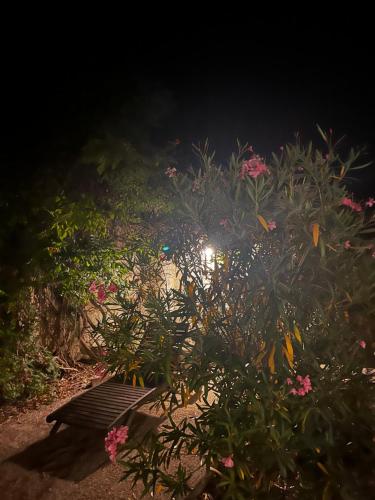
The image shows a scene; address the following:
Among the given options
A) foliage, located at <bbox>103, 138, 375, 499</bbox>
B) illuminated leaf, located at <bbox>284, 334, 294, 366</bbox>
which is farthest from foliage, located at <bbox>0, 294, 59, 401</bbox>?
illuminated leaf, located at <bbox>284, 334, 294, 366</bbox>

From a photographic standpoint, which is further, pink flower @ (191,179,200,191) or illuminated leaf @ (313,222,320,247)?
pink flower @ (191,179,200,191)

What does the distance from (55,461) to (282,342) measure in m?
3.28

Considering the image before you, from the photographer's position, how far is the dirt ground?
12.7 feet

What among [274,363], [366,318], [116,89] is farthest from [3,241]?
[366,318]

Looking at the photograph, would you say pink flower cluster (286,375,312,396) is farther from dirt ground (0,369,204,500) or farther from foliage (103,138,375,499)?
dirt ground (0,369,204,500)

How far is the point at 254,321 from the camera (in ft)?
9.61

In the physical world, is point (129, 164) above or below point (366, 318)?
above

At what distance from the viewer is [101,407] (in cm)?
492

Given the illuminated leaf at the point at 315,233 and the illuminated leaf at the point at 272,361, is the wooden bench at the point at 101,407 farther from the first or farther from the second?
the illuminated leaf at the point at 315,233

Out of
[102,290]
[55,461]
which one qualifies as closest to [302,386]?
[102,290]

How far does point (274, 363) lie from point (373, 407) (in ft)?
2.58

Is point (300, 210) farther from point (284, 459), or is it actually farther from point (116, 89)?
point (116, 89)

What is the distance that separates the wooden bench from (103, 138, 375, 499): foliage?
1823 millimetres

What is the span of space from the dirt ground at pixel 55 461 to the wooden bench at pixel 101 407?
0.99ft
